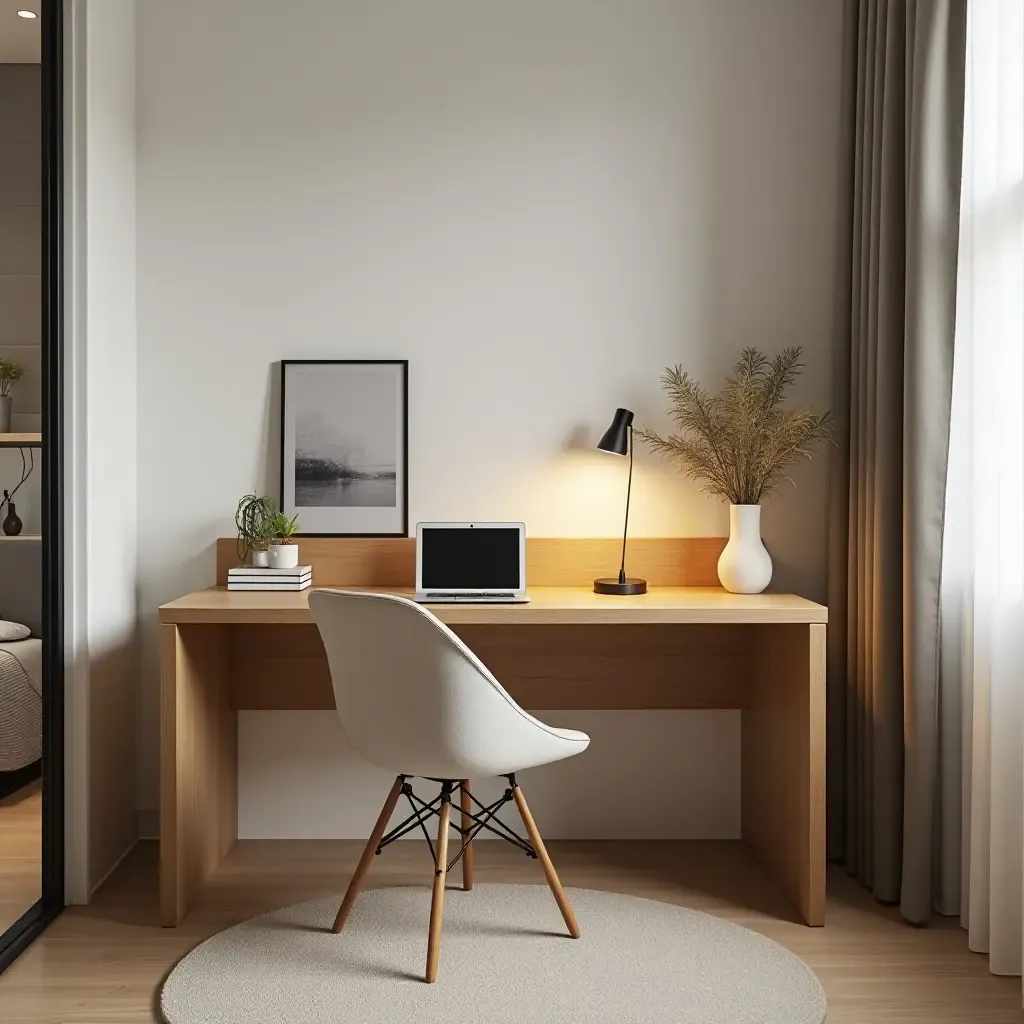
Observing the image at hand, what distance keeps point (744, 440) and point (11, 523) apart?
5.97 ft

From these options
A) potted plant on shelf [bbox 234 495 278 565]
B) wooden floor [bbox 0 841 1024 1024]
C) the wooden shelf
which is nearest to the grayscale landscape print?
potted plant on shelf [bbox 234 495 278 565]

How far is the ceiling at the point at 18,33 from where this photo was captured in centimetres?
236

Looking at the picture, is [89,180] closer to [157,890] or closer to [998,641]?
[157,890]

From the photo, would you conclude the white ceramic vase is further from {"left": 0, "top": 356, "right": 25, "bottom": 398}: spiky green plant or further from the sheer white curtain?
{"left": 0, "top": 356, "right": 25, "bottom": 398}: spiky green plant

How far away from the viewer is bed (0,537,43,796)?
7.61 feet

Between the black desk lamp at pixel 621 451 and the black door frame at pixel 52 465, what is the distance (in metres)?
1.37

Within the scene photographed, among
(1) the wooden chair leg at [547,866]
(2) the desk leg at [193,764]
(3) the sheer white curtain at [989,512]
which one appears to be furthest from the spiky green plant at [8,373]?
(3) the sheer white curtain at [989,512]

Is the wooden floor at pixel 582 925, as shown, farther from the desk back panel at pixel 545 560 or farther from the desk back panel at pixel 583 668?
the desk back panel at pixel 545 560

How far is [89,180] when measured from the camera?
265cm

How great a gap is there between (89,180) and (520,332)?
3.94 ft

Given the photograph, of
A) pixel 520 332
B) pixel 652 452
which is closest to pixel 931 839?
pixel 652 452

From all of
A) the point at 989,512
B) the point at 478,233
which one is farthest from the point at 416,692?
the point at 478,233

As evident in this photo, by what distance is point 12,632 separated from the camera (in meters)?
2.36

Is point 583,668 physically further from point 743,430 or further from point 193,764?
point 193,764
